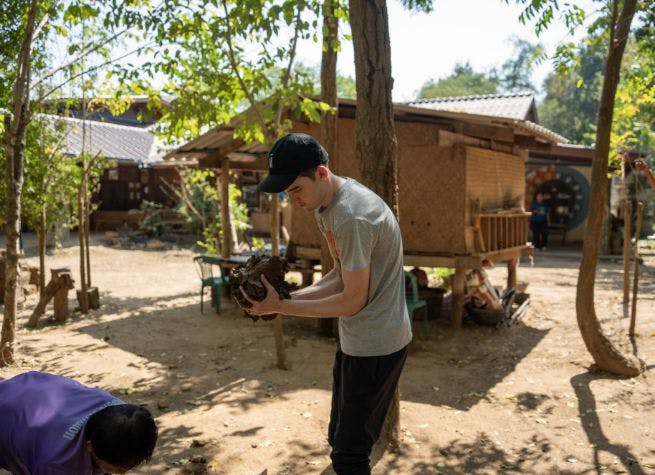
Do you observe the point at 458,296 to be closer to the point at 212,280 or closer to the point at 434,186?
the point at 434,186

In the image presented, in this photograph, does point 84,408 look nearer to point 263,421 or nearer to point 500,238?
point 263,421

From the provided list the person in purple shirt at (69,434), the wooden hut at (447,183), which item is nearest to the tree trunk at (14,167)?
the wooden hut at (447,183)

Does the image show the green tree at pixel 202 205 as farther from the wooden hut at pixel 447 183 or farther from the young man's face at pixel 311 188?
the young man's face at pixel 311 188

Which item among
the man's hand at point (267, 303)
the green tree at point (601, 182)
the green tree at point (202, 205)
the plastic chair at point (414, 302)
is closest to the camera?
the man's hand at point (267, 303)

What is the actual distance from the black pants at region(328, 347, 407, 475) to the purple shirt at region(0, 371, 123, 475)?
1.04 meters

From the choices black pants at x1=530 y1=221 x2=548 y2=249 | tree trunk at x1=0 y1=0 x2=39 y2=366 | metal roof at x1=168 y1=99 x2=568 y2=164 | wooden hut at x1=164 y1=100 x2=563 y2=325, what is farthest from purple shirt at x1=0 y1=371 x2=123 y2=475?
black pants at x1=530 y1=221 x2=548 y2=249

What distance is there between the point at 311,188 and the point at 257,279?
0.54m

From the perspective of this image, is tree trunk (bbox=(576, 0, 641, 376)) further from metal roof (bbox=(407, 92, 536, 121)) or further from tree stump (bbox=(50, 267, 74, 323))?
metal roof (bbox=(407, 92, 536, 121))

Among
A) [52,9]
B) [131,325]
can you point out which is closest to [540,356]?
[131,325]

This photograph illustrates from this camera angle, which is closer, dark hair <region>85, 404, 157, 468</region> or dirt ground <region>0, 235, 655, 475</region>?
dark hair <region>85, 404, 157, 468</region>

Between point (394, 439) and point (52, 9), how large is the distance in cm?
570

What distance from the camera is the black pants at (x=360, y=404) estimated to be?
8.78 ft

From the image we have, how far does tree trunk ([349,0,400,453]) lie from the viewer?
4.07m

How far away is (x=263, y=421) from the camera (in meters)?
4.91
